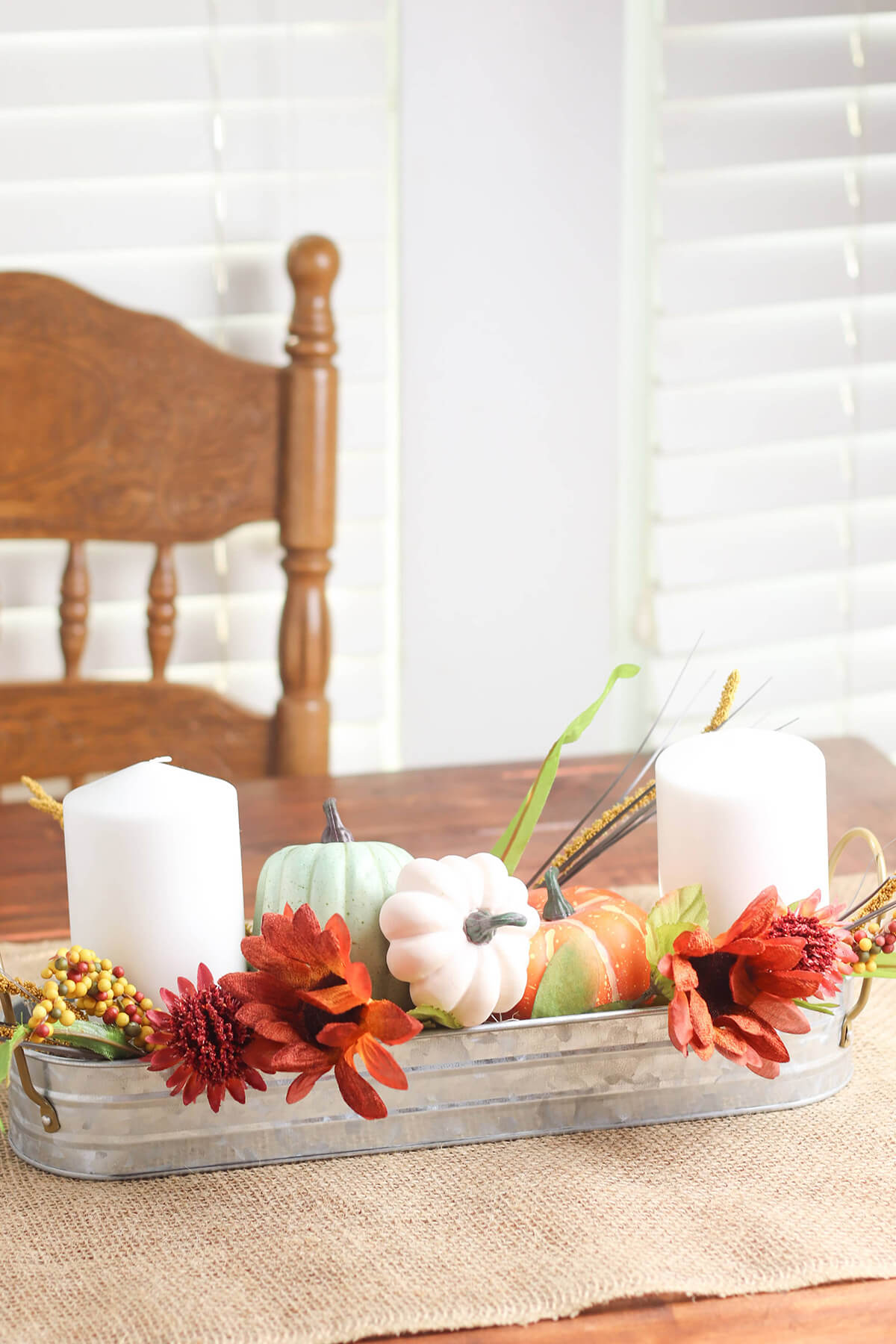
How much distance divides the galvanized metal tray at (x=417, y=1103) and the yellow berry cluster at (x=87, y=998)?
18 millimetres

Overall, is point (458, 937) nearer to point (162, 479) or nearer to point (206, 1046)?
point (206, 1046)

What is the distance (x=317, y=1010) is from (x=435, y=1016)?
56 mm

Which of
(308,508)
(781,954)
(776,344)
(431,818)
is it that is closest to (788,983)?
(781,954)

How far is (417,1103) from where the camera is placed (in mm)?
576

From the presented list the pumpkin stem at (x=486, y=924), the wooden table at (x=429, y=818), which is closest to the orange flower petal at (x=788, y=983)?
the pumpkin stem at (x=486, y=924)

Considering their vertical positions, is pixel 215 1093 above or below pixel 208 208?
below

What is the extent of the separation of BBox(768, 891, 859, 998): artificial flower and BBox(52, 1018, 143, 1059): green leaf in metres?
0.27

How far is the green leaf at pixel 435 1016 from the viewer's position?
1.80 ft

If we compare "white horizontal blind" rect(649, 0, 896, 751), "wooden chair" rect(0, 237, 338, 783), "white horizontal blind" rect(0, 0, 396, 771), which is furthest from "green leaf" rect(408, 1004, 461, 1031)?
"white horizontal blind" rect(649, 0, 896, 751)

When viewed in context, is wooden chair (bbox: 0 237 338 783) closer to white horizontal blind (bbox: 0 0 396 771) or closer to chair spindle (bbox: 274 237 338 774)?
chair spindle (bbox: 274 237 338 774)

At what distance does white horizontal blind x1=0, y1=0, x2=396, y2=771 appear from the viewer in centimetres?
144

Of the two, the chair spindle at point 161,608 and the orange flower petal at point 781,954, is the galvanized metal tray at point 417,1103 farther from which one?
the chair spindle at point 161,608

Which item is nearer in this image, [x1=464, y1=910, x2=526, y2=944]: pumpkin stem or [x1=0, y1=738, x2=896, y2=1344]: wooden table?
[x1=464, y1=910, x2=526, y2=944]: pumpkin stem

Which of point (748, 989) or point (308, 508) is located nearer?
point (748, 989)
